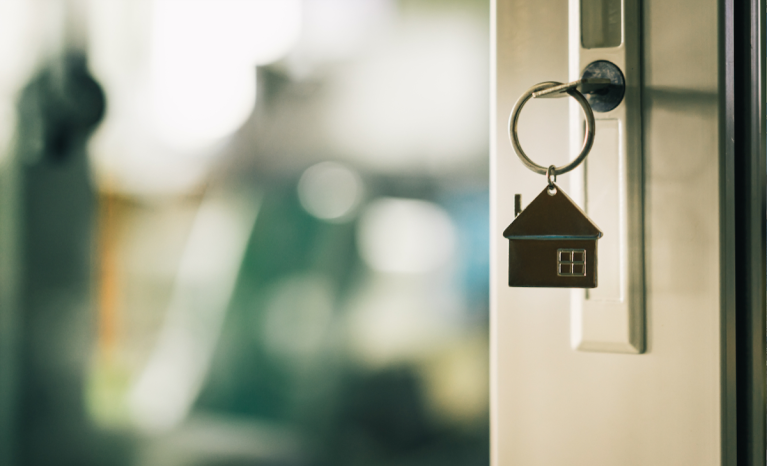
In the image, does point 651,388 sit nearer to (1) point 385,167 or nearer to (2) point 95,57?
(1) point 385,167

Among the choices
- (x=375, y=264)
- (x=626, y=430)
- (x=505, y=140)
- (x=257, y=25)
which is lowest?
(x=626, y=430)

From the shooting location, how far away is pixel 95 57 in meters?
0.84

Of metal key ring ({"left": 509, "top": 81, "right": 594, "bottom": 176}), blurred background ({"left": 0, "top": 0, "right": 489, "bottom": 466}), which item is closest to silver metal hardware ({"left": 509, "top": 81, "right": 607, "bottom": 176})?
metal key ring ({"left": 509, "top": 81, "right": 594, "bottom": 176})

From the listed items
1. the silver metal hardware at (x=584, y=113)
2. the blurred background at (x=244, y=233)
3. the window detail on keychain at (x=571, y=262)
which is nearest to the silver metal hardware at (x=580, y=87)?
the silver metal hardware at (x=584, y=113)

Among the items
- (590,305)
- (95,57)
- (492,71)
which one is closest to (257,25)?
(95,57)

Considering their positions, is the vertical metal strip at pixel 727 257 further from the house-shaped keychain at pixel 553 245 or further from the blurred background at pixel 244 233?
the blurred background at pixel 244 233

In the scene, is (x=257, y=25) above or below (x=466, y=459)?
above

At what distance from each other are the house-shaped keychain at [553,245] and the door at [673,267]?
46mm

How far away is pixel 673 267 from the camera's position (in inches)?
12.9

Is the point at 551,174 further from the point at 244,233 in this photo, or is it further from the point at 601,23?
the point at 244,233

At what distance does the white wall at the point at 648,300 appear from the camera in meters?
0.32

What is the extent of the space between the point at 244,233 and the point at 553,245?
1.69 ft

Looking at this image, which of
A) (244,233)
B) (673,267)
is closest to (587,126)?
(673,267)

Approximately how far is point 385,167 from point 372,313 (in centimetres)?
21
